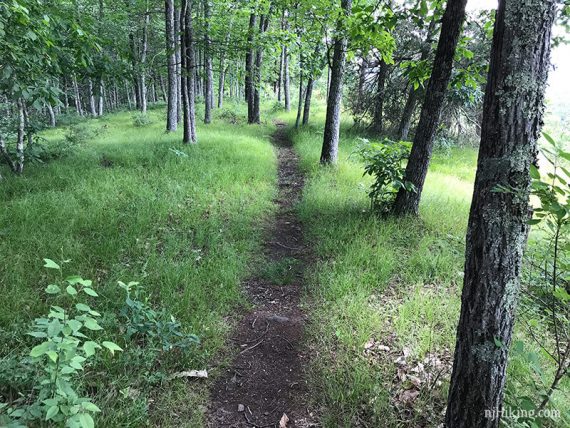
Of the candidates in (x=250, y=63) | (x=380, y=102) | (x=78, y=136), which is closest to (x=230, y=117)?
(x=250, y=63)

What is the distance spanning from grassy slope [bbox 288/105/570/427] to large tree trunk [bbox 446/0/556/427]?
2.97 feet

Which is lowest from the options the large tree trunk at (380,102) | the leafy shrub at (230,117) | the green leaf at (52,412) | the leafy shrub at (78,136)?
the green leaf at (52,412)

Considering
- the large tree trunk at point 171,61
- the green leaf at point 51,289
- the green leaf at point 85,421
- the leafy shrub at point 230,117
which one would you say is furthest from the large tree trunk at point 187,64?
the green leaf at point 85,421

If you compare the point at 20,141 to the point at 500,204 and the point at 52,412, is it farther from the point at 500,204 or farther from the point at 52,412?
the point at 500,204

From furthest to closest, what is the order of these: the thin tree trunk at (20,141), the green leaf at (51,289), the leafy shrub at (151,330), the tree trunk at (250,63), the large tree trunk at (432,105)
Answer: the tree trunk at (250,63)
the thin tree trunk at (20,141)
the large tree trunk at (432,105)
the leafy shrub at (151,330)
the green leaf at (51,289)

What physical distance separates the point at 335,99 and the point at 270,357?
27.4 ft

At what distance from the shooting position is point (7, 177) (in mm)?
8086

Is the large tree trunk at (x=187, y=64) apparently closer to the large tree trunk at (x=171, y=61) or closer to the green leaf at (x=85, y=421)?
the large tree trunk at (x=171, y=61)

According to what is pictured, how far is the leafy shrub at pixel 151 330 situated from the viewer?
365cm

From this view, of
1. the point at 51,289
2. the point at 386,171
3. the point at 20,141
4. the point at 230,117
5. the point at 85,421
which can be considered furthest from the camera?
the point at 230,117

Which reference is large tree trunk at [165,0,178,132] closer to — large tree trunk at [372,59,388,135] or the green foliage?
large tree trunk at [372,59,388,135]

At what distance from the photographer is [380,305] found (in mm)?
4637

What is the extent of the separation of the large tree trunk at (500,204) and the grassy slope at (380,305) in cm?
90

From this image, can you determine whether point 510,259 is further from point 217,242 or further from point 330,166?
point 330,166
